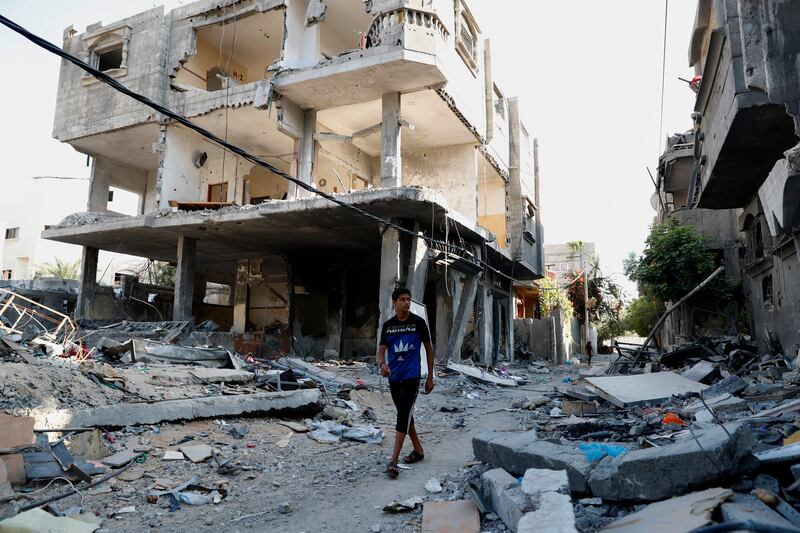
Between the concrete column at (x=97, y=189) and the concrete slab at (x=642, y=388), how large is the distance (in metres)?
17.3

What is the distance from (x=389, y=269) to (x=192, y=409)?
7165 mm

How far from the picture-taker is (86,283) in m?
17.9

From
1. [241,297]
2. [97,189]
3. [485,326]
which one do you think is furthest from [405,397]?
[97,189]

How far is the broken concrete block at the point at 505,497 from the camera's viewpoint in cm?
297

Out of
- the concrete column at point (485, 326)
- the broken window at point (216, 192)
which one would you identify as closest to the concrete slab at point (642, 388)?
the concrete column at point (485, 326)

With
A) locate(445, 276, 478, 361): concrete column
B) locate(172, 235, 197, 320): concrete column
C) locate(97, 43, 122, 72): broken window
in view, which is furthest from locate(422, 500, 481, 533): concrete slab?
locate(97, 43, 122, 72): broken window

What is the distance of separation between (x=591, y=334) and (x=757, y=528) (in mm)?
34447

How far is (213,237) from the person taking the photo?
15859 millimetres

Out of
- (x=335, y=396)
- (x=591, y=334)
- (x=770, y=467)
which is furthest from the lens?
(x=591, y=334)

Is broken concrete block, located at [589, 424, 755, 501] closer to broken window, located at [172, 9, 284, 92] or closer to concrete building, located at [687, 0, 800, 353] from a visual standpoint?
concrete building, located at [687, 0, 800, 353]

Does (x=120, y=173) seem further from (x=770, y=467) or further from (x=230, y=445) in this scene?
(x=770, y=467)

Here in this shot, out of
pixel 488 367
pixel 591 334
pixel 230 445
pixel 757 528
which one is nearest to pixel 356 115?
pixel 488 367

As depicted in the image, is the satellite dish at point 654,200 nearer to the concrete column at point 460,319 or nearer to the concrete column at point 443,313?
the concrete column at point 460,319

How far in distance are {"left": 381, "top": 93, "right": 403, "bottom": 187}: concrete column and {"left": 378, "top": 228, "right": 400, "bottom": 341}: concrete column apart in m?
1.34
